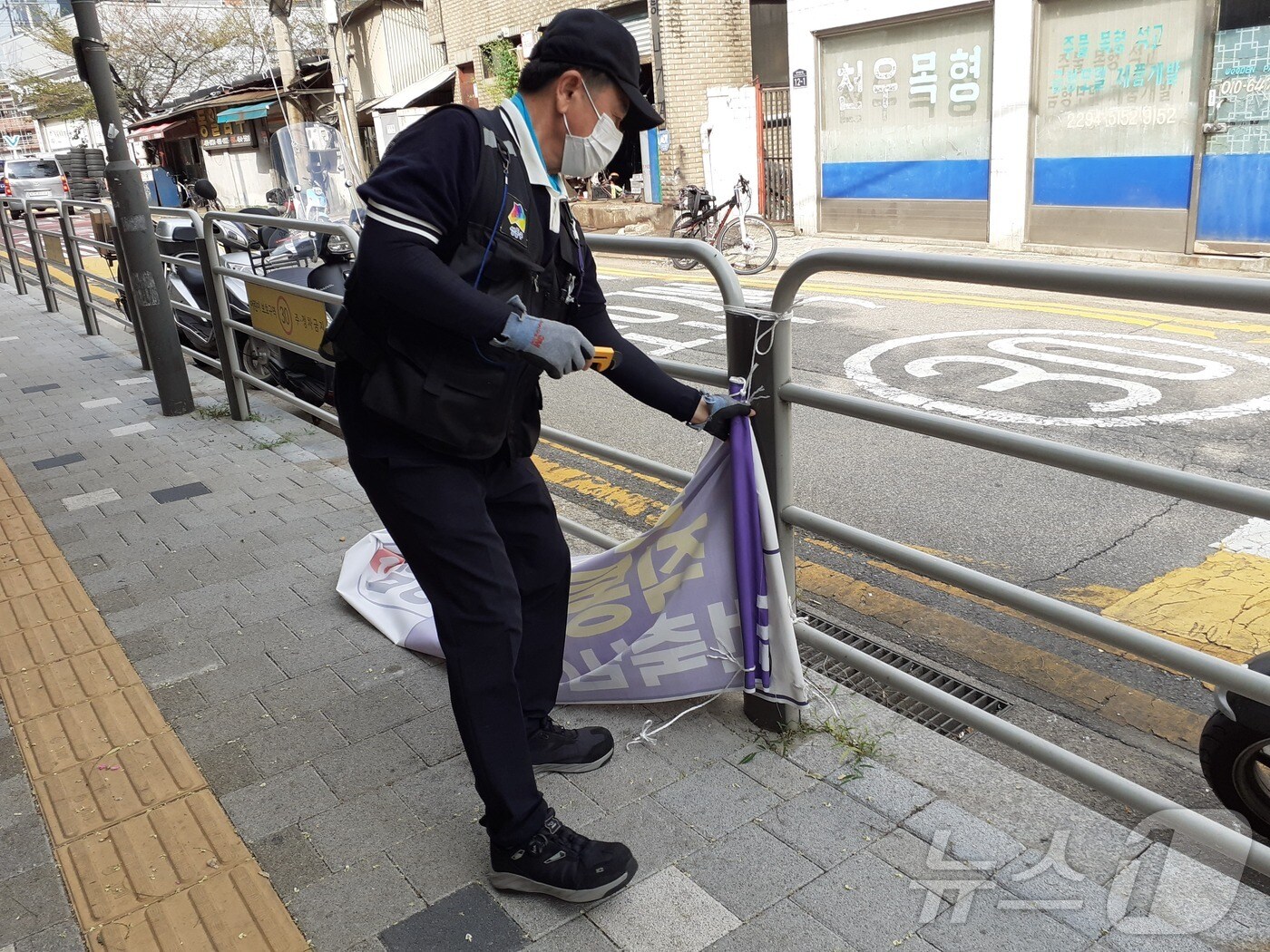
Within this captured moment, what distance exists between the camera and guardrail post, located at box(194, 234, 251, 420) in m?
6.01

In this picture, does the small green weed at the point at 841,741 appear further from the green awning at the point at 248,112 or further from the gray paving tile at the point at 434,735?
the green awning at the point at 248,112

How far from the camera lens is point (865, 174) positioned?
52.5ft

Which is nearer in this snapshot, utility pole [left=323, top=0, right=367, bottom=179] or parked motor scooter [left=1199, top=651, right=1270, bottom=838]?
parked motor scooter [left=1199, top=651, right=1270, bottom=838]

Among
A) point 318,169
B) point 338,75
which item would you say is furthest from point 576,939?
point 338,75

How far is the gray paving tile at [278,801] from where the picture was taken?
2.67 meters

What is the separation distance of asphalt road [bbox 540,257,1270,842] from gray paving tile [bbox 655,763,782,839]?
2.81 feet

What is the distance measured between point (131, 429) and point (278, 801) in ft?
14.7

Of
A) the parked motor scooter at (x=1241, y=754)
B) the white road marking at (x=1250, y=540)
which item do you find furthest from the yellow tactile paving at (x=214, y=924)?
the white road marking at (x=1250, y=540)

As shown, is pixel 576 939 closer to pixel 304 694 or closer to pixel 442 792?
pixel 442 792

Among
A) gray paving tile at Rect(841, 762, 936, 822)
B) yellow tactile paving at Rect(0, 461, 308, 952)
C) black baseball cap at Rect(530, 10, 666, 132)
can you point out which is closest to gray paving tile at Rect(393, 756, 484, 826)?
yellow tactile paving at Rect(0, 461, 308, 952)

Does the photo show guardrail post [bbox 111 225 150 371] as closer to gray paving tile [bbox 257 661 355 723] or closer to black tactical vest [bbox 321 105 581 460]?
gray paving tile [bbox 257 661 355 723]

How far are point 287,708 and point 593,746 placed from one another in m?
1.01

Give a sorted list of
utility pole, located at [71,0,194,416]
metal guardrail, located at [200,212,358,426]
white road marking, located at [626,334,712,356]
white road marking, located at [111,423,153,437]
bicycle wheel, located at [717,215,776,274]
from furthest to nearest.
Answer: bicycle wheel, located at [717,215,776,274], white road marking, located at [626,334,712,356], white road marking, located at [111,423,153,437], utility pole, located at [71,0,194,416], metal guardrail, located at [200,212,358,426]

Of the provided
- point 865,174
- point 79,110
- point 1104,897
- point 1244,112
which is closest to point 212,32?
point 79,110
